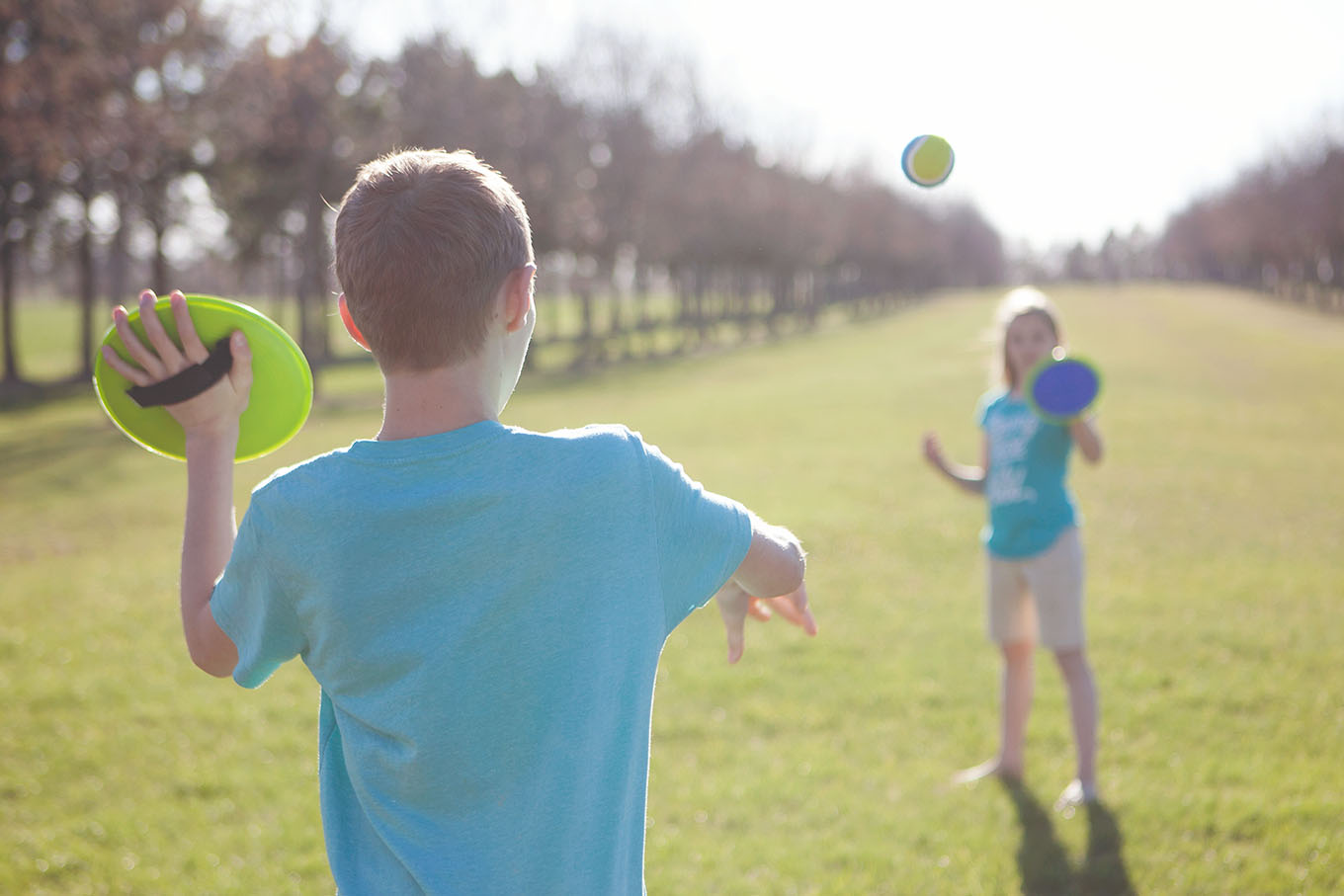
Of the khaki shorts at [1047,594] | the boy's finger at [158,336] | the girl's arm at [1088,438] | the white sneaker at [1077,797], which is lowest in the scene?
the white sneaker at [1077,797]

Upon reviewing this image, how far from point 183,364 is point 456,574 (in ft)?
1.90

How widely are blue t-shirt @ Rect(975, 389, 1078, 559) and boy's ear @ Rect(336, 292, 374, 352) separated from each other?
355 centimetres

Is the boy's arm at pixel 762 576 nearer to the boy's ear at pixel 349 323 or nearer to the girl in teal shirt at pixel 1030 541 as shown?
the boy's ear at pixel 349 323

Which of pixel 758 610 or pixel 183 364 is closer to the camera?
pixel 183 364

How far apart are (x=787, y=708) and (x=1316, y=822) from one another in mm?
2529

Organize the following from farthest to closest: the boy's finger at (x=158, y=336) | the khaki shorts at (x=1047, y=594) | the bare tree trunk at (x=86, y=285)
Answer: the bare tree trunk at (x=86, y=285) → the khaki shorts at (x=1047, y=594) → the boy's finger at (x=158, y=336)

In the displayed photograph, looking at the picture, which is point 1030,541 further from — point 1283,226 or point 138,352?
point 1283,226

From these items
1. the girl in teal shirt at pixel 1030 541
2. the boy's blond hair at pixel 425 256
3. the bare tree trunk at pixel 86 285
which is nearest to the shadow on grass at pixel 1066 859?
the girl in teal shirt at pixel 1030 541

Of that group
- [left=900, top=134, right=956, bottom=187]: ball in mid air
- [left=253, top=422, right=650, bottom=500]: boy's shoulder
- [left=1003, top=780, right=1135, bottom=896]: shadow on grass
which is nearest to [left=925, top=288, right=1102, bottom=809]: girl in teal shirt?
[left=1003, top=780, right=1135, bottom=896]: shadow on grass

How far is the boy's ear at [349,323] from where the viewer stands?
1.47 metres

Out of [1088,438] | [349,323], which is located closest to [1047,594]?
[1088,438]

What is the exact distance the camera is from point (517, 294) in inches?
57.0

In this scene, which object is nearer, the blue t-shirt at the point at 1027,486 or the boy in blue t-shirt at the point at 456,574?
the boy in blue t-shirt at the point at 456,574

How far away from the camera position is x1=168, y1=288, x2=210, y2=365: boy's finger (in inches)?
60.4
